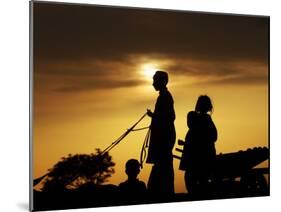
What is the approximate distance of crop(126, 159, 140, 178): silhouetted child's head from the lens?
5992 millimetres

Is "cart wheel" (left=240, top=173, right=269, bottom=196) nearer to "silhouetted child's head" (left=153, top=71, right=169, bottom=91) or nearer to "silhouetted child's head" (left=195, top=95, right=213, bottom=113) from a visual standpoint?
"silhouetted child's head" (left=195, top=95, right=213, bottom=113)

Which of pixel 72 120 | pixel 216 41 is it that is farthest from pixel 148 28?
pixel 72 120

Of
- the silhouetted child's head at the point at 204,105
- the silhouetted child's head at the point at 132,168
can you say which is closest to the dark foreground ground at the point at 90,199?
the silhouetted child's head at the point at 132,168

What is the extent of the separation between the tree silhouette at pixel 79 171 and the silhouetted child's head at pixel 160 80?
0.80 metres

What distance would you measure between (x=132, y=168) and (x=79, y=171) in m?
0.51

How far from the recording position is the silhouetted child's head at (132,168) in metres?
5.99

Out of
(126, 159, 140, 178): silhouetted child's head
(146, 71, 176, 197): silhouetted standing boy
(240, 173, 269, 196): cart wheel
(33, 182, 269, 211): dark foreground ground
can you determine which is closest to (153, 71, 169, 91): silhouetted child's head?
(146, 71, 176, 197): silhouetted standing boy

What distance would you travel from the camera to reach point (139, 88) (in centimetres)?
602

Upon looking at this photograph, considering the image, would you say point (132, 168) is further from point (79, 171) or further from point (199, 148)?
point (199, 148)

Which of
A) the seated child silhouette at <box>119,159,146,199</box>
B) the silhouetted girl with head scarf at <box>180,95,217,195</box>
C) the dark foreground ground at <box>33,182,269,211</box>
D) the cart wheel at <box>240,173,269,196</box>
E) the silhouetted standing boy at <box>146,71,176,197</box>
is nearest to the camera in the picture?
the dark foreground ground at <box>33,182,269,211</box>

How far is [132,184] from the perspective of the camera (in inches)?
237

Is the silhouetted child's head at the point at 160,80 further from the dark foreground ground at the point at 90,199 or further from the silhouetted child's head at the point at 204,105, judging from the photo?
the dark foreground ground at the point at 90,199

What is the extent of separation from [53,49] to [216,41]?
5.34 feet

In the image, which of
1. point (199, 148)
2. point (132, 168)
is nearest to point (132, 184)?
point (132, 168)
